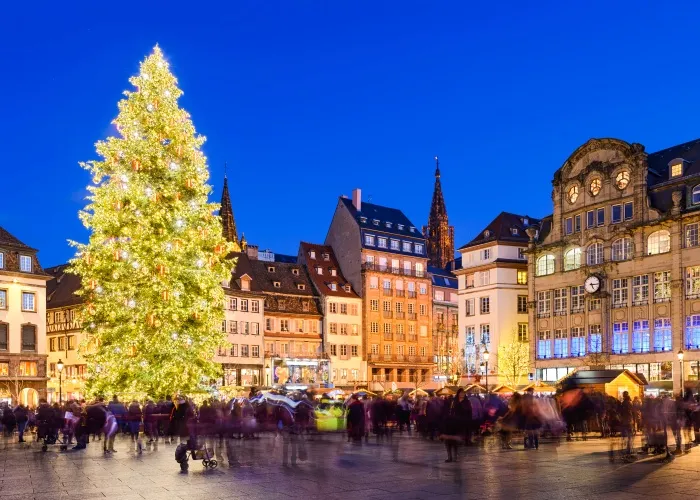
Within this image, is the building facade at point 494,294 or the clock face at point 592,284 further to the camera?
the building facade at point 494,294

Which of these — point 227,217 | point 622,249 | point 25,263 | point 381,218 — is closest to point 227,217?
point 227,217

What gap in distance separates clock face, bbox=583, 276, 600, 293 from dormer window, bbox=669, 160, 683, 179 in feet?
29.2

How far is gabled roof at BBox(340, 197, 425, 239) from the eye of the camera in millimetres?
92312

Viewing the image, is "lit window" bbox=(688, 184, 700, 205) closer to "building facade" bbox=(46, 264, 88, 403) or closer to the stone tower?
"building facade" bbox=(46, 264, 88, 403)

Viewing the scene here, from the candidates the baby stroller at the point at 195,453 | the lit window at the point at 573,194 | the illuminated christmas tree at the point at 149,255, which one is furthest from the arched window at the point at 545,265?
the baby stroller at the point at 195,453

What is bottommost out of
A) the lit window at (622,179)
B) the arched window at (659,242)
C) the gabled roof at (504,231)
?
the arched window at (659,242)

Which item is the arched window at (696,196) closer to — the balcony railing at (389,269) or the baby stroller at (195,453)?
the balcony railing at (389,269)

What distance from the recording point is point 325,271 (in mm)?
90062

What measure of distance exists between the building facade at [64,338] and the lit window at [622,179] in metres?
44.7

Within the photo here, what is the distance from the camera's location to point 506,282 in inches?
3029

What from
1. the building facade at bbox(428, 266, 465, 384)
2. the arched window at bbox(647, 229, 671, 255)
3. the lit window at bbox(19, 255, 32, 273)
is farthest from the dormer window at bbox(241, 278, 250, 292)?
the arched window at bbox(647, 229, 671, 255)

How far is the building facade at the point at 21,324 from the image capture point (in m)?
60.8

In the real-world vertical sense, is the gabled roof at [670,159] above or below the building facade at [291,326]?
above

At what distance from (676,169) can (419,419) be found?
35.6 meters
